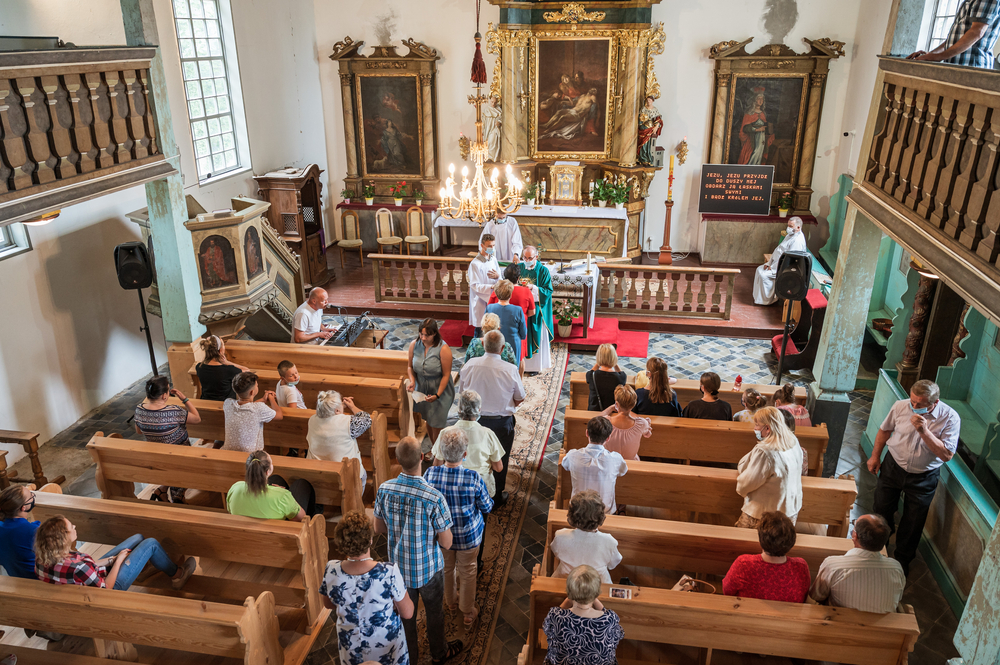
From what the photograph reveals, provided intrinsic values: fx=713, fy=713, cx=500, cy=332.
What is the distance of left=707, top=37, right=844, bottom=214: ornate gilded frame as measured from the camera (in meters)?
12.5

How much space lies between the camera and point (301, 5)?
13.1 metres

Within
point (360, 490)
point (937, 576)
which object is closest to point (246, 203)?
point (360, 490)

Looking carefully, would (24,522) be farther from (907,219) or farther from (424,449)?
(907,219)

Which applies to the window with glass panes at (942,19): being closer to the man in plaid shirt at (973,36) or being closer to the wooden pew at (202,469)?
the man in plaid shirt at (973,36)

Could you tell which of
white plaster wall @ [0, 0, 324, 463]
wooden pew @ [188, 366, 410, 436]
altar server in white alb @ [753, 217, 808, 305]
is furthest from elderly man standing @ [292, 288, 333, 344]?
altar server in white alb @ [753, 217, 808, 305]

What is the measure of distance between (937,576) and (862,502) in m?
0.94

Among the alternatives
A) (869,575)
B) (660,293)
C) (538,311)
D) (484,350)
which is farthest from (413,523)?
(660,293)

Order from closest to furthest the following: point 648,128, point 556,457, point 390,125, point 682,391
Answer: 1. point 682,391
2. point 556,457
3. point 648,128
4. point 390,125

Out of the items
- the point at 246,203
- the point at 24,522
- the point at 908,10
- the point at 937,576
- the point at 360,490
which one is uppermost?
the point at 908,10

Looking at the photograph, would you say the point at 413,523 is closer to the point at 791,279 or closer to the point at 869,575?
the point at 869,575

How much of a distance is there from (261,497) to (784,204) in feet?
38.0

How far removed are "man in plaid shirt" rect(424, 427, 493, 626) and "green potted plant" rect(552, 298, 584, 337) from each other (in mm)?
5311

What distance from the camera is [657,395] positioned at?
5.66 metres

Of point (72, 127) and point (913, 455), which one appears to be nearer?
point (913, 455)
